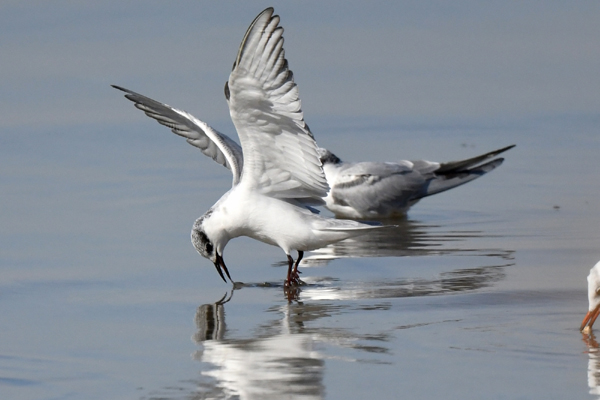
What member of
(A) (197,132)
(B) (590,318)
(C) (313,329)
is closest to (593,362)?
(B) (590,318)

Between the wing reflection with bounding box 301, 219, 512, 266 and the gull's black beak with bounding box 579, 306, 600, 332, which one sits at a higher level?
the wing reflection with bounding box 301, 219, 512, 266

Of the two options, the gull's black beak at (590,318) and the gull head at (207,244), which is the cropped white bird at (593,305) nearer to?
the gull's black beak at (590,318)

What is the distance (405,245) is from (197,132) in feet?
6.83

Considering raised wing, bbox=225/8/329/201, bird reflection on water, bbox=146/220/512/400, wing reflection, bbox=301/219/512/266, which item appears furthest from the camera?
wing reflection, bbox=301/219/512/266

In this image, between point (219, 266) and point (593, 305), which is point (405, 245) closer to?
point (219, 266)

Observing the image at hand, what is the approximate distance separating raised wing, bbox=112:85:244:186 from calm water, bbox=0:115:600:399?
0.80 metres

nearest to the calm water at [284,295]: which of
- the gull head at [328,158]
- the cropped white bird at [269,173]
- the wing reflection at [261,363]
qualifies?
the wing reflection at [261,363]

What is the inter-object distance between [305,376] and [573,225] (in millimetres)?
5026

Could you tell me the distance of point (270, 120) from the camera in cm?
821

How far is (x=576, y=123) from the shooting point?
15.0 metres

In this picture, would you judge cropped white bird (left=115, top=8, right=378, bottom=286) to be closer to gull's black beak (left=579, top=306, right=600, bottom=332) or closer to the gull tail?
gull's black beak (left=579, top=306, right=600, bottom=332)

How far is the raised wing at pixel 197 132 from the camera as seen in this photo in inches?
387

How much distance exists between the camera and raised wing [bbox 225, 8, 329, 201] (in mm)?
7695

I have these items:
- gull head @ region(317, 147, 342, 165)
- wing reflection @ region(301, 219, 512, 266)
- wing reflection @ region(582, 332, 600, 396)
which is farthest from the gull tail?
wing reflection @ region(582, 332, 600, 396)
